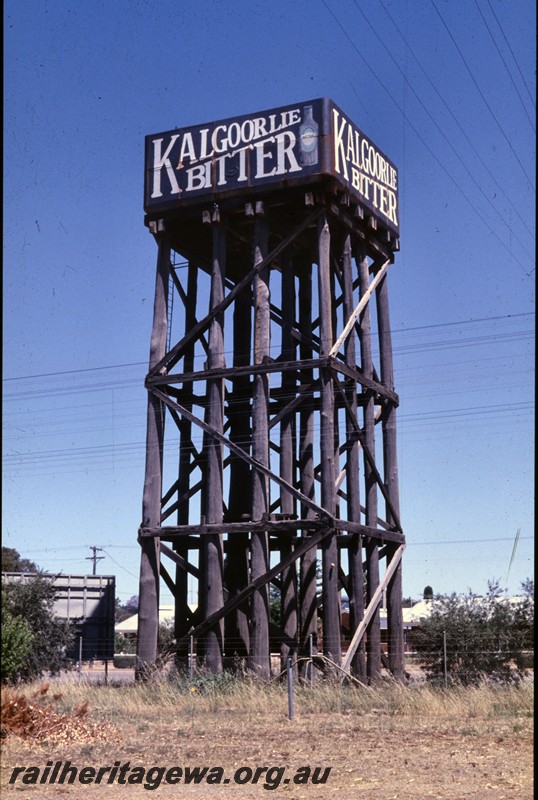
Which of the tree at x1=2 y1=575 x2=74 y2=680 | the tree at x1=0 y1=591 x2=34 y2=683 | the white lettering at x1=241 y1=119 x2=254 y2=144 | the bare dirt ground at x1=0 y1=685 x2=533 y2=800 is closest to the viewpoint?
the bare dirt ground at x1=0 y1=685 x2=533 y2=800

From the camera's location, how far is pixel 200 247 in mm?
27750

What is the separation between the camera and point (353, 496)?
2547 centimetres

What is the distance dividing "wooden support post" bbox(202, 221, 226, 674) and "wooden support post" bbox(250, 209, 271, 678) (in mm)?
865

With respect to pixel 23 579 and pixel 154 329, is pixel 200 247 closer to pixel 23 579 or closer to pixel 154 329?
pixel 154 329

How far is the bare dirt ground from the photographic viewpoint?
11516mm

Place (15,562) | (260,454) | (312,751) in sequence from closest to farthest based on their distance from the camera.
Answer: (312,751)
(260,454)
(15,562)

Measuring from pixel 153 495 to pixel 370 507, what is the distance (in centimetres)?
545

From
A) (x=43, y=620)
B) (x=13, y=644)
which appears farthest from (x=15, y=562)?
(x=13, y=644)

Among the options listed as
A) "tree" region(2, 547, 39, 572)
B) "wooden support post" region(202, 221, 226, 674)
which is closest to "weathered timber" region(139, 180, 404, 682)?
"wooden support post" region(202, 221, 226, 674)

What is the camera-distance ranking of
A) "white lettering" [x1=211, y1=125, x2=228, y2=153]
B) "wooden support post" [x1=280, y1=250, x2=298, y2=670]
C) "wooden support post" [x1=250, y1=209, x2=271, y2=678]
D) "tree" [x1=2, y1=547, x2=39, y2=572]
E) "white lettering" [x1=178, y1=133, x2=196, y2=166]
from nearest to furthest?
1. "wooden support post" [x1=250, y1=209, x2=271, y2=678]
2. "white lettering" [x1=211, y1=125, x2=228, y2=153]
3. "white lettering" [x1=178, y1=133, x2=196, y2=166]
4. "wooden support post" [x1=280, y1=250, x2=298, y2=670]
5. "tree" [x1=2, y1=547, x2=39, y2=572]

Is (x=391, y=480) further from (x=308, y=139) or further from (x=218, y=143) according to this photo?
(x=218, y=143)

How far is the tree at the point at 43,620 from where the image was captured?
30.9 metres

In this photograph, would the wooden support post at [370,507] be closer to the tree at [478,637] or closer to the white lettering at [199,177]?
Answer: the tree at [478,637]

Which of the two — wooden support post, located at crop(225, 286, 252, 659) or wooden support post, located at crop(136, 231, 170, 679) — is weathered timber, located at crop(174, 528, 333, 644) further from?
wooden support post, located at crop(225, 286, 252, 659)
